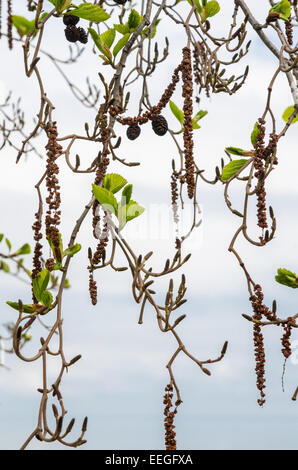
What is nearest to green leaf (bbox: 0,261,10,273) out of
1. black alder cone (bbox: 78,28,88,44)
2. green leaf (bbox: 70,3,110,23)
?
black alder cone (bbox: 78,28,88,44)

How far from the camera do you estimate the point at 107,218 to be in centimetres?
125

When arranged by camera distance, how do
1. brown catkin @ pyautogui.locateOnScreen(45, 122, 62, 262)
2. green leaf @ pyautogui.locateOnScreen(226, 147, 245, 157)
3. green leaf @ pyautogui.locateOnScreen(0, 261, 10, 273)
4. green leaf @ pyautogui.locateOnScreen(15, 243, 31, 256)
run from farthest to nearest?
1. green leaf @ pyautogui.locateOnScreen(0, 261, 10, 273)
2. green leaf @ pyautogui.locateOnScreen(15, 243, 31, 256)
3. green leaf @ pyautogui.locateOnScreen(226, 147, 245, 157)
4. brown catkin @ pyautogui.locateOnScreen(45, 122, 62, 262)

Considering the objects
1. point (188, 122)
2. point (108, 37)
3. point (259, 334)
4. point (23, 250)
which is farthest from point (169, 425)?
point (23, 250)

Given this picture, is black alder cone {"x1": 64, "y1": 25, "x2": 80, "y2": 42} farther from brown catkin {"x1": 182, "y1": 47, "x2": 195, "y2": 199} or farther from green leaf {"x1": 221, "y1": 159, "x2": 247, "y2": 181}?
green leaf {"x1": 221, "y1": 159, "x2": 247, "y2": 181}

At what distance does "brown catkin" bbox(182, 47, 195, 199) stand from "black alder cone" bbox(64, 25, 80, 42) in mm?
406

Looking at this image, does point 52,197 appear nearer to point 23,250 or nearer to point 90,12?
point 90,12

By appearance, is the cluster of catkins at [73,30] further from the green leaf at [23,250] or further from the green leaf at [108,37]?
the green leaf at [23,250]

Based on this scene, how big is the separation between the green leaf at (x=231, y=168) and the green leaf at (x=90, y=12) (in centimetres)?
45

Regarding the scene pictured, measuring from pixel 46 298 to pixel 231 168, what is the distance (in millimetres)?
560

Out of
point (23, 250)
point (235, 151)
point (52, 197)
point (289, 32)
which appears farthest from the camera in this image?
point (23, 250)

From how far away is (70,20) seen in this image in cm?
154

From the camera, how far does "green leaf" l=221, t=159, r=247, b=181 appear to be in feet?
4.85
